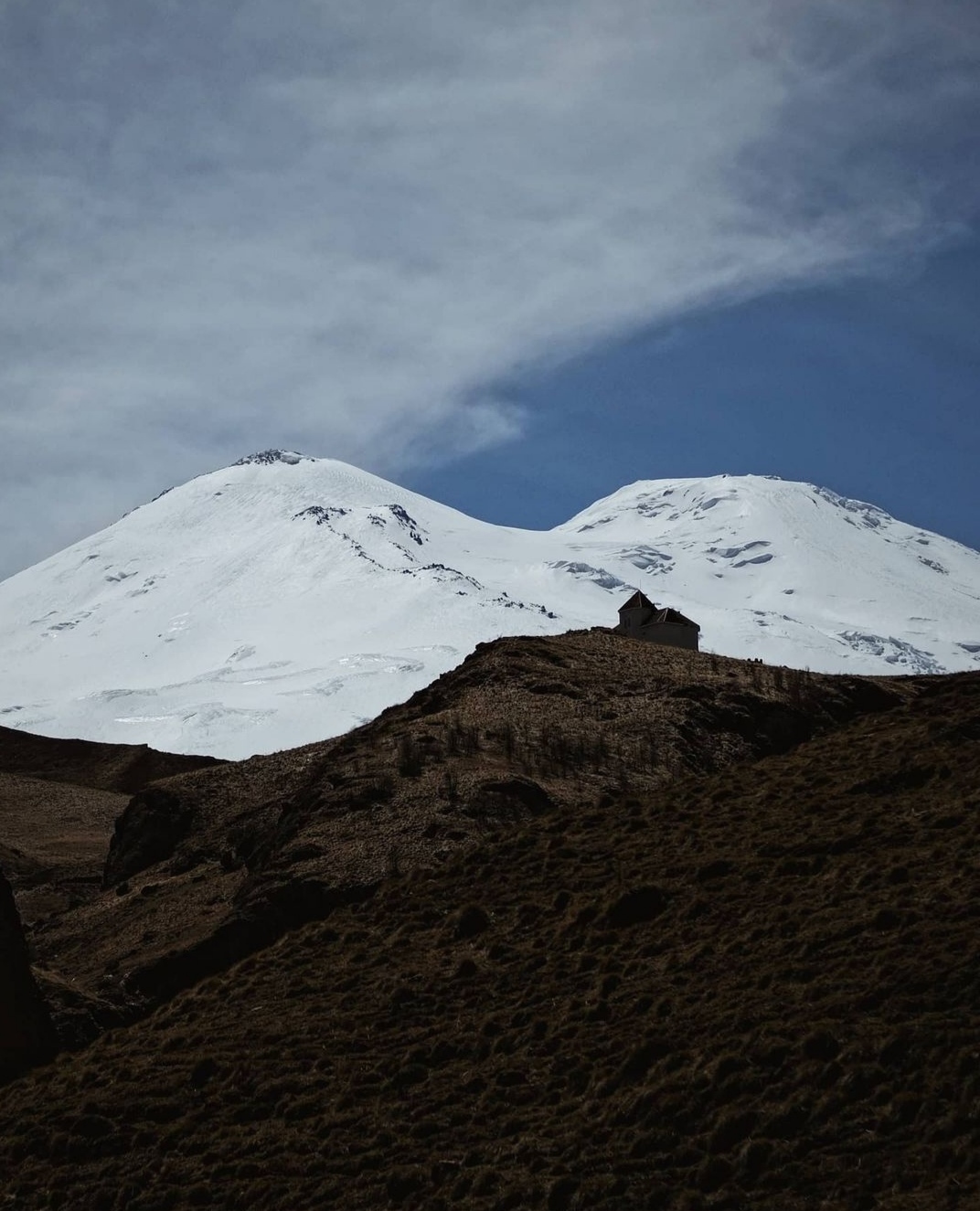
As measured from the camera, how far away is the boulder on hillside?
17.6 m

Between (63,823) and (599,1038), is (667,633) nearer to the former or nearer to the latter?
(63,823)

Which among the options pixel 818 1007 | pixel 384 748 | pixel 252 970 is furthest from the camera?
pixel 384 748

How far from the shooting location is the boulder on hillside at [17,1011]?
17594 millimetres

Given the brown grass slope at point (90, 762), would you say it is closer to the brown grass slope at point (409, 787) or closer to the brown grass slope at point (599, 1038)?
the brown grass slope at point (409, 787)

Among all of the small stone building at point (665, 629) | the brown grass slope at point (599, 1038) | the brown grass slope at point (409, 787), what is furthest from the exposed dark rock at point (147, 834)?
the small stone building at point (665, 629)

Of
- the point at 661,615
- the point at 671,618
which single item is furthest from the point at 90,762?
the point at 671,618

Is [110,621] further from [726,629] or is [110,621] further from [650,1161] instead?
[650,1161]

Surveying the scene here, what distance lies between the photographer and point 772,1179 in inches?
436

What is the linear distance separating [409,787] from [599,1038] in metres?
9.54

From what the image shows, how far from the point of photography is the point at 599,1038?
14484mm

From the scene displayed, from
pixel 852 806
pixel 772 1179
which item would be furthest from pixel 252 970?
pixel 772 1179

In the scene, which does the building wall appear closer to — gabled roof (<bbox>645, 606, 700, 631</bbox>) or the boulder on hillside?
gabled roof (<bbox>645, 606, 700, 631</bbox>)

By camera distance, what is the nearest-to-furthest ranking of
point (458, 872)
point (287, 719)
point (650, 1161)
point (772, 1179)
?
point (772, 1179), point (650, 1161), point (458, 872), point (287, 719)

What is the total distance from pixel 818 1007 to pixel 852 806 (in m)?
6.65
